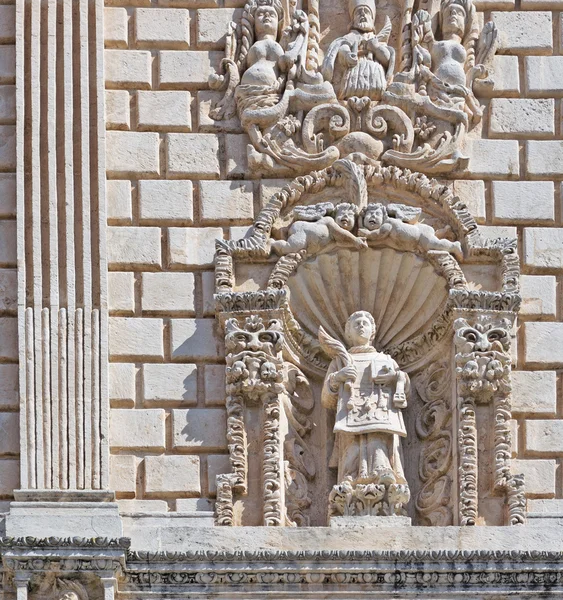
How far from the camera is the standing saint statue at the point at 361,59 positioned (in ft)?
67.5

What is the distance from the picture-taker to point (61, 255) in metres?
20.0

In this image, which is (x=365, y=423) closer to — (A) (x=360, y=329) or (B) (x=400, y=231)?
(A) (x=360, y=329)

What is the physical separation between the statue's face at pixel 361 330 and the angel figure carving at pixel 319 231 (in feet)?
1.76

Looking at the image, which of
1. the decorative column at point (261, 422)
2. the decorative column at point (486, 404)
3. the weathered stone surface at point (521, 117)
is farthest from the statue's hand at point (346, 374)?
the weathered stone surface at point (521, 117)

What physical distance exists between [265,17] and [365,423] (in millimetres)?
3040

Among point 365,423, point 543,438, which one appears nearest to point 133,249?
point 365,423

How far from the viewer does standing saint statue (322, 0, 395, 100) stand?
20.6 metres

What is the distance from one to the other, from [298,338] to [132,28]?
2.52 m

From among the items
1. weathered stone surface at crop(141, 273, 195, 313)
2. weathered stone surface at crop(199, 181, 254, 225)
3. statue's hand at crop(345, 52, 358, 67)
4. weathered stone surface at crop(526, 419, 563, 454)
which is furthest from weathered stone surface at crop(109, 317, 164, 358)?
weathered stone surface at crop(526, 419, 563, 454)

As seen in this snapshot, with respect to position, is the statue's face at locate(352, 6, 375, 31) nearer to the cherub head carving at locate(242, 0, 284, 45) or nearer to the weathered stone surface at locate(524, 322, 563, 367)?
the cherub head carving at locate(242, 0, 284, 45)

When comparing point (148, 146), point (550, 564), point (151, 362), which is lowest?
point (550, 564)

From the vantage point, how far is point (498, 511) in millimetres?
19578

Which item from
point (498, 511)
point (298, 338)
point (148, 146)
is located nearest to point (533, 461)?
point (498, 511)

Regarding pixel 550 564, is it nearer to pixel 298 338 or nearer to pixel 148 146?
pixel 298 338
